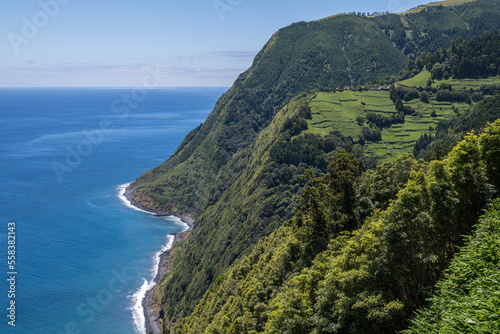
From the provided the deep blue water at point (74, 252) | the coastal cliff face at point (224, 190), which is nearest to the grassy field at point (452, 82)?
the coastal cliff face at point (224, 190)

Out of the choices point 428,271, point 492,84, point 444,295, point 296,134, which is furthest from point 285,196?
point 492,84

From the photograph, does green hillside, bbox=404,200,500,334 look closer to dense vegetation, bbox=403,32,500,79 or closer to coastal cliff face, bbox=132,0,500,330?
coastal cliff face, bbox=132,0,500,330

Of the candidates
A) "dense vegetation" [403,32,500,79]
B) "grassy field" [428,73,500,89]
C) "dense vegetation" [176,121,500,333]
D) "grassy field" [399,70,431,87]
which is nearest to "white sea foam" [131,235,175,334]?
"dense vegetation" [176,121,500,333]

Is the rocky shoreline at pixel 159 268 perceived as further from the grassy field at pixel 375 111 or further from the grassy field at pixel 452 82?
the grassy field at pixel 452 82

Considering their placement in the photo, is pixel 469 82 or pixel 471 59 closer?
pixel 469 82

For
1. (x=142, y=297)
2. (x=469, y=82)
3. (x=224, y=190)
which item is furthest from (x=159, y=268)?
(x=469, y=82)

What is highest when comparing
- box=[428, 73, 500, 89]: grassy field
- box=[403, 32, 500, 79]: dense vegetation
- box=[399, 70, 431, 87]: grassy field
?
box=[403, 32, 500, 79]: dense vegetation

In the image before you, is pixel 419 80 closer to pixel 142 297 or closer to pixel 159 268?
pixel 159 268

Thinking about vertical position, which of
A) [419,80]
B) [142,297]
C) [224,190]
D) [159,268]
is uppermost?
[419,80]

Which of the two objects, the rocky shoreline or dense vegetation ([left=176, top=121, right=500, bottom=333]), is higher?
dense vegetation ([left=176, top=121, right=500, bottom=333])

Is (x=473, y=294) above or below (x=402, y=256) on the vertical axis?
above
